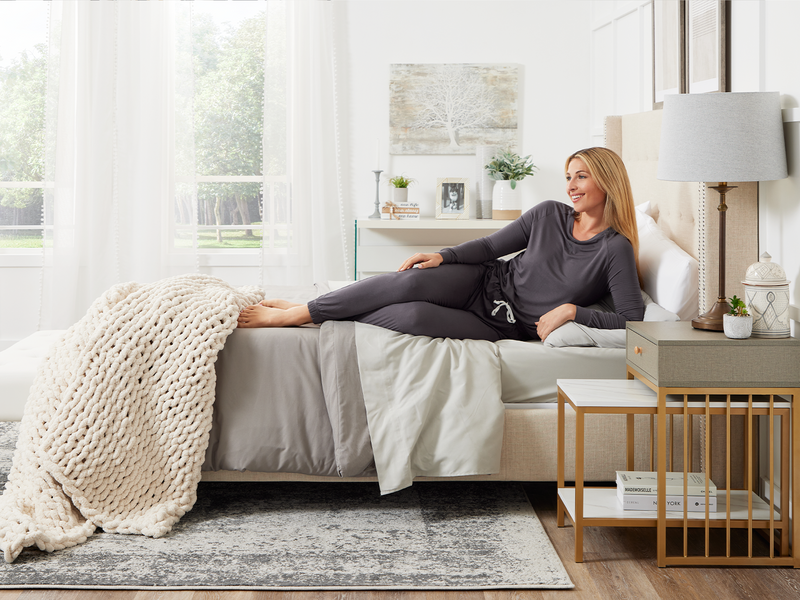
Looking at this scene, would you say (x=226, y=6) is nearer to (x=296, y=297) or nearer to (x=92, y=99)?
(x=92, y=99)

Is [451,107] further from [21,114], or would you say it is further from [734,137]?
[734,137]

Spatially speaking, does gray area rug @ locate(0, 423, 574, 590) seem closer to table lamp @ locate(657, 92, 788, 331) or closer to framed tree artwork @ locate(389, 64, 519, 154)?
table lamp @ locate(657, 92, 788, 331)

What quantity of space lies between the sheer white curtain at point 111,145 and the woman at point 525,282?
2.35m

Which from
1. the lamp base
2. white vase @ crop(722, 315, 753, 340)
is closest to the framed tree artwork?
the lamp base

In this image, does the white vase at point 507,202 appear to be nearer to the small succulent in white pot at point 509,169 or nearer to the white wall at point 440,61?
the small succulent in white pot at point 509,169

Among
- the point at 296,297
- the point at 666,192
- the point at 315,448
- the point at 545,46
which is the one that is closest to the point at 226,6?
the point at 545,46

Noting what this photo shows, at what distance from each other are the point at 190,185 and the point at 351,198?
3.16 feet

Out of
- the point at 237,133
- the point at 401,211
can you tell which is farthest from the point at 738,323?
the point at 237,133

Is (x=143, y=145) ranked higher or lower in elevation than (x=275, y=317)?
higher

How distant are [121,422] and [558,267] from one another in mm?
1416

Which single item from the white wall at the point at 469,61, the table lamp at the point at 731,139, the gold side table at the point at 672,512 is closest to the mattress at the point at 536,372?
the gold side table at the point at 672,512

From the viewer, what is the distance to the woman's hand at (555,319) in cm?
225

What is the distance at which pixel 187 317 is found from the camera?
81.9 inches

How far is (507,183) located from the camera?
4312mm
